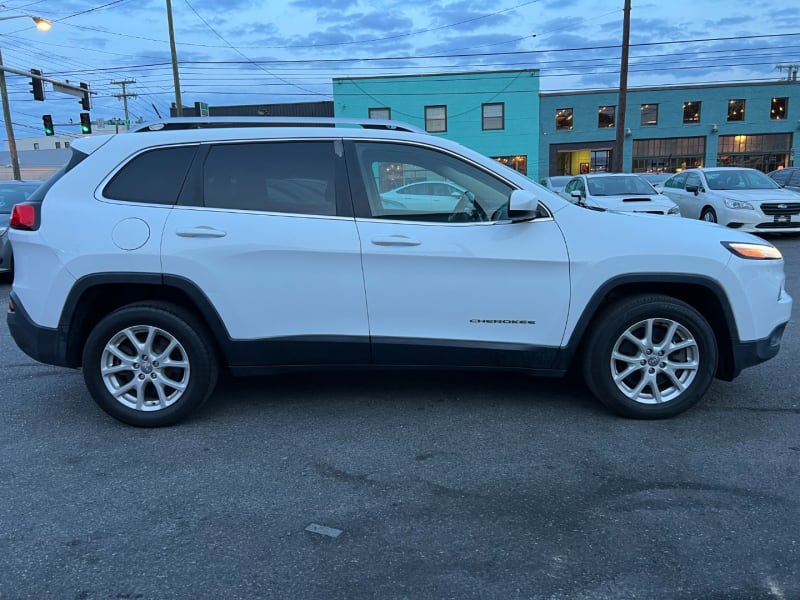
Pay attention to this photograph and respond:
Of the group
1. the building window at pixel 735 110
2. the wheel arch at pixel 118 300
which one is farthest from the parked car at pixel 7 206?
the building window at pixel 735 110

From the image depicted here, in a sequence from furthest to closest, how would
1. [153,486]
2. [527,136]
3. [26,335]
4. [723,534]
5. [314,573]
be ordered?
[527,136] < [26,335] < [153,486] < [723,534] < [314,573]

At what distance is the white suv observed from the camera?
12.5 feet

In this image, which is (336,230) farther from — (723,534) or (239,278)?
(723,534)

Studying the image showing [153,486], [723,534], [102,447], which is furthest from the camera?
[102,447]

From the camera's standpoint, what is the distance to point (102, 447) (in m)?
3.74

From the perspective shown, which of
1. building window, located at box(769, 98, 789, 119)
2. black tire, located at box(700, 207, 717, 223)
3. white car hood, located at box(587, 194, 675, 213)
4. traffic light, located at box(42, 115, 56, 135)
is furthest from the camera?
building window, located at box(769, 98, 789, 119)

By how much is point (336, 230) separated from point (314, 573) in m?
2.00

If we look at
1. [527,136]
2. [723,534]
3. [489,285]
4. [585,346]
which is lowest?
[723,534]

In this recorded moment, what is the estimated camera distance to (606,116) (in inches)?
1468

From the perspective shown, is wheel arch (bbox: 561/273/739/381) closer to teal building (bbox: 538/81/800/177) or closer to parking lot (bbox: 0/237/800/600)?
parking lot (bbox: 0/237/800/600)

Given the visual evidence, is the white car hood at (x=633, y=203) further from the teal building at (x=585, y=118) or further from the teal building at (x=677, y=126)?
the teal building at (x=677, y=126)

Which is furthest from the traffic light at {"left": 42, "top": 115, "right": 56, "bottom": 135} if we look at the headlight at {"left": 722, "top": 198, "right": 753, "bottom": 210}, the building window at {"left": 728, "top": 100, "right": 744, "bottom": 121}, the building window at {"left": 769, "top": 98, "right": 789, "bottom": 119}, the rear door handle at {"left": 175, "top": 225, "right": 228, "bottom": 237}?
the building window at {"left": 769, "top": 98, "right": 789, "bottom": 119}

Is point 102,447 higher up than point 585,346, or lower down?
lower down

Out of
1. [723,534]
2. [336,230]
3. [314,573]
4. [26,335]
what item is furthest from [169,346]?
[723,534]
